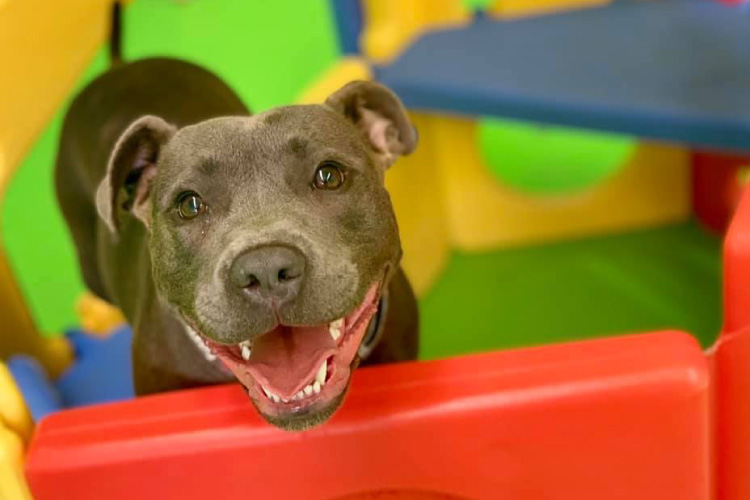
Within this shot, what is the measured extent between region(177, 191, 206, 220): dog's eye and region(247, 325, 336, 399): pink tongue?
0.17 m

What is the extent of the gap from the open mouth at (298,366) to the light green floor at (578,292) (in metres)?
0.81

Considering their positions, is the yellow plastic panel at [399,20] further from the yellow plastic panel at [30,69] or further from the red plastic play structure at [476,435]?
Answer: the red plastic play structure at [476,435]

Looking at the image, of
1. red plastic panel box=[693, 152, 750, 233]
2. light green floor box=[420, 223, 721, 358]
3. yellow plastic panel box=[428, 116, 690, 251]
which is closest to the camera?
light green floor box=[420, 223, 721, 358]

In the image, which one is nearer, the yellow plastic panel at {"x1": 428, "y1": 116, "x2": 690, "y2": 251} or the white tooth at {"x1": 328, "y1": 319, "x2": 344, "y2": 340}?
the white tooth at {"x1": 328, "y1": 319, "x2": 344, "y2": 340}

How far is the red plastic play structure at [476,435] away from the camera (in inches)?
40.8

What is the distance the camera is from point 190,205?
1.03 meters

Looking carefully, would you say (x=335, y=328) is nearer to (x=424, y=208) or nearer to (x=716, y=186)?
(x=424, y=208)

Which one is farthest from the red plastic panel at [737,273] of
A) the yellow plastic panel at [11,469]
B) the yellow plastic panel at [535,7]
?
the yellow plastic panel at [535,7]

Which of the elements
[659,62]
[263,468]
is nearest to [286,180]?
[263,468]

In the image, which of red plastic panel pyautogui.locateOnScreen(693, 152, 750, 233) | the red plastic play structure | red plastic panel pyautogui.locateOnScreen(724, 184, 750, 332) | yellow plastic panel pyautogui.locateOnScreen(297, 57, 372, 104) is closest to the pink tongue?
the red plastic play structure

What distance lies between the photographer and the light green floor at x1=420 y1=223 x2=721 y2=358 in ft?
6.53

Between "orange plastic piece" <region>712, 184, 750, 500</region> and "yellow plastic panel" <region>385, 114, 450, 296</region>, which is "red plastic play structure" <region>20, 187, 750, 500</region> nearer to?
"orange plastic piece" <region>712, 184, 750, 500</region>

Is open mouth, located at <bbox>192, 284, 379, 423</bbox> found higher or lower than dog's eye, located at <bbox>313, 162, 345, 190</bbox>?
lower

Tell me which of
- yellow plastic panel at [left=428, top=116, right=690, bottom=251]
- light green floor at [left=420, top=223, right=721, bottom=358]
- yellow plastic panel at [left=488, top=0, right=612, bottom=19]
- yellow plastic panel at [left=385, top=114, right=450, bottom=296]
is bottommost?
light green floor at [left=420, top=223, right=721, bottom=358]
